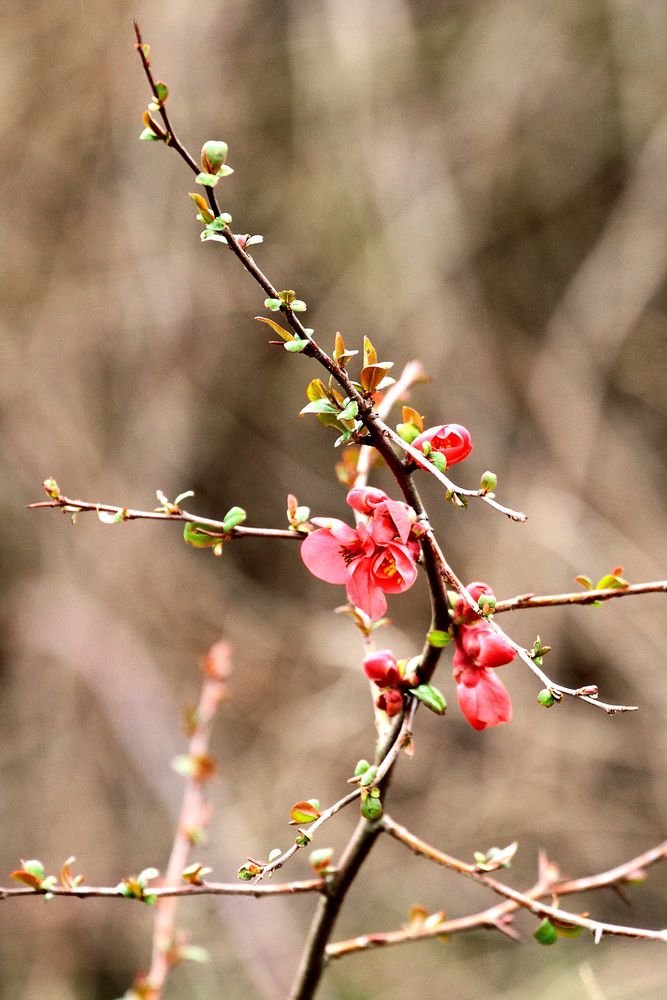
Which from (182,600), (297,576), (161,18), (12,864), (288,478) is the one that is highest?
(161,18)

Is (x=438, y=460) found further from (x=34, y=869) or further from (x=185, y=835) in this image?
(x=185, y=835)

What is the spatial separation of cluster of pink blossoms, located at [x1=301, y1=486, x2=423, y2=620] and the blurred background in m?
1.21

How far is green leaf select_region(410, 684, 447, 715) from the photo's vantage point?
1.14 ft

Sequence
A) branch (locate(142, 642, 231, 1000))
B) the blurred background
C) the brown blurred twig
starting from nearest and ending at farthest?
the brown blurred twig < branch (locate(142, 642, 231, 1000)) < the blurred background

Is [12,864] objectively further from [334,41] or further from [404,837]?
[334,41]

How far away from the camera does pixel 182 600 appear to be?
182 centimetres

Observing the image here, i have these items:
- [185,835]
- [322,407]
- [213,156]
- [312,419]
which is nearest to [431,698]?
[322,407]

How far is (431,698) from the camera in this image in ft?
1.16

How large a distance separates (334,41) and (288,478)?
0.88 meters

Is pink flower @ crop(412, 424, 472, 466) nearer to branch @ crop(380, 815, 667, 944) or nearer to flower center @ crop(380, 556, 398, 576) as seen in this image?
flower center @ crop(380, 556, 398, 576)

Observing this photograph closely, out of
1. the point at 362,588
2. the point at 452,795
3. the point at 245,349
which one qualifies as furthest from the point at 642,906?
the point at 362,588

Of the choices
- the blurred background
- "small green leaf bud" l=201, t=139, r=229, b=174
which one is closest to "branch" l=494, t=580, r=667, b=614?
"small green leaf bud" l=201, t=139, r=229, b=174

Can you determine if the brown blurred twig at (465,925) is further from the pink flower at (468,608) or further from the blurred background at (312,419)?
the blurred background at (312,419)

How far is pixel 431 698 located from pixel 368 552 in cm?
7
